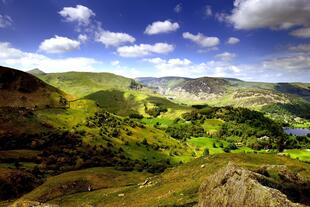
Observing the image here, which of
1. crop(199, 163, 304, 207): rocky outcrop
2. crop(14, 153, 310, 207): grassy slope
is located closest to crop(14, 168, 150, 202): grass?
crop(14, 153, 310, 207): grassy slope

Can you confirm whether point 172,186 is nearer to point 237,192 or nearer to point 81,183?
point 237,192

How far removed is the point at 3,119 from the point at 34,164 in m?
55.7

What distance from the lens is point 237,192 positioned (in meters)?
28.4

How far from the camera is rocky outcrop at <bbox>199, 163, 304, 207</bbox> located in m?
25.7

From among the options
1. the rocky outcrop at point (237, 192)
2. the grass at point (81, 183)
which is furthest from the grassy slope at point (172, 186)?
the rocky outcrop at point (237, 192)

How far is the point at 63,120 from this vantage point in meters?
194

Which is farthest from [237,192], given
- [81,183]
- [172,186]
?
[81,183]

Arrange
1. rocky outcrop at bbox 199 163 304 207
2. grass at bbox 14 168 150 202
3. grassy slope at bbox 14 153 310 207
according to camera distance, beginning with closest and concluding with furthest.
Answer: rocky outcrop at bbox 199 163 304 207 < grassy slope at bbox 14 153 310 207 < grass at bbox 14 168 150 202

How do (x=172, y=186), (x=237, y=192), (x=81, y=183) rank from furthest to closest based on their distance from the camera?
(x=81, y=183)
(x=172, y=186)
(x=237, y=192)

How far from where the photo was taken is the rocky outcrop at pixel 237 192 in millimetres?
25656

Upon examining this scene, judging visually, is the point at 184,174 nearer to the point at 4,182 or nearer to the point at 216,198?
the point at 216,198

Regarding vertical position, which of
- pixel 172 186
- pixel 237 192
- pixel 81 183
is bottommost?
pixel 81 183

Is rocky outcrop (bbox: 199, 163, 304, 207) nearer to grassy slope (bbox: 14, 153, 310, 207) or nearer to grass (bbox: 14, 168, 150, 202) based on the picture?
grassy slope (bbox: 14, 153, 310, 207)

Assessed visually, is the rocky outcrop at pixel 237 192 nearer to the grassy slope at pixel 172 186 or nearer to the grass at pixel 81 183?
the grassy slope at pixel 172 186
